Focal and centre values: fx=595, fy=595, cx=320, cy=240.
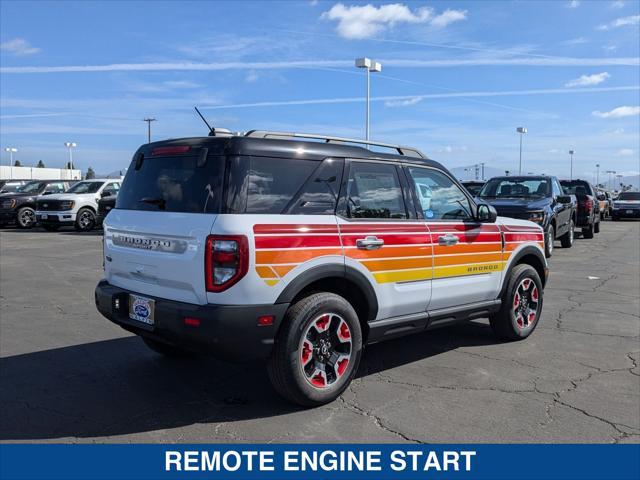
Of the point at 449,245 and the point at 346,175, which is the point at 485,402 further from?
the point at 346,175

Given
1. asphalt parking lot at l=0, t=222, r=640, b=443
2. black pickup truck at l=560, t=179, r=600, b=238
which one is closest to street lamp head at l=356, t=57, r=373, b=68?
black pickup truck at l=560, t=179, r=600, b=238

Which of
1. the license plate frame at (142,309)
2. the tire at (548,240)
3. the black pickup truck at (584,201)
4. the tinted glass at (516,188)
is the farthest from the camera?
the black pickup truck at (584,201)

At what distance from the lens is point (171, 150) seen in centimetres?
433

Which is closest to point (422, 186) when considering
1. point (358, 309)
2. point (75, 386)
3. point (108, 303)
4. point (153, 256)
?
point (358, 309)

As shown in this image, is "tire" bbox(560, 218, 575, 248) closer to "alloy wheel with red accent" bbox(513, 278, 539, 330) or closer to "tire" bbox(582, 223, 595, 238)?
"tire" bbox(582, 223, 595, 238)

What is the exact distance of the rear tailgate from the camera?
3.86 meters

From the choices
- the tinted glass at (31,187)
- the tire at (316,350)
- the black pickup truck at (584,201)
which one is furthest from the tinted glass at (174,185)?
the tinted glass at (31,187)

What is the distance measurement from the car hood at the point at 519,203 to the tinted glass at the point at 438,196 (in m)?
7.00

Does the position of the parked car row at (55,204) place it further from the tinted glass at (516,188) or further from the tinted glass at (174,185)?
the tinted glass at (174,185)

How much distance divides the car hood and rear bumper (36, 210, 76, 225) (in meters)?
13.5

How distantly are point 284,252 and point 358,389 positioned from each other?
141cm

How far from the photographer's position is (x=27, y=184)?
22688mm

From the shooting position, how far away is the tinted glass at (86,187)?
20.6m

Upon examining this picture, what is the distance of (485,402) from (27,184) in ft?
73.3
